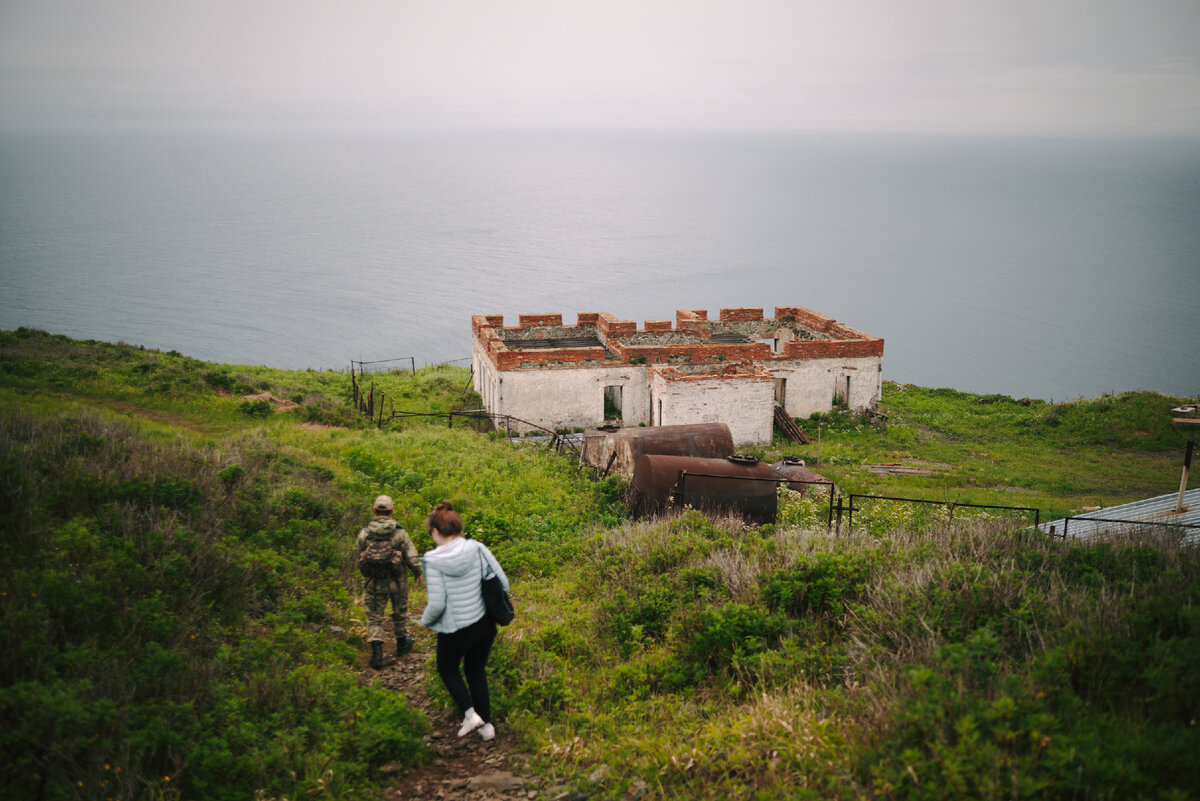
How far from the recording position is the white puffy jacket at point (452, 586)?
214 inches

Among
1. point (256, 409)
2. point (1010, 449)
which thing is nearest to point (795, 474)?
point (256, 409)

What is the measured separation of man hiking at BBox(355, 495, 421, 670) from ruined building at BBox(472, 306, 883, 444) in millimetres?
18252

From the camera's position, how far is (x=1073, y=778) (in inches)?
147

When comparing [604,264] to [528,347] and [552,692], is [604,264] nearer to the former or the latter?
[528,347]

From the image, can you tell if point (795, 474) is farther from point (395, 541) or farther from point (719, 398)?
point (395, 541)

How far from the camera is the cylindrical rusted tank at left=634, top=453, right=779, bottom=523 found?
41.0ft

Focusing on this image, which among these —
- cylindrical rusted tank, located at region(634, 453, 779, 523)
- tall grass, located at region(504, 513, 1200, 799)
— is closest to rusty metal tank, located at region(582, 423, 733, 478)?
cylindrical rusted tank, located at region(634, 453, 779, 523)

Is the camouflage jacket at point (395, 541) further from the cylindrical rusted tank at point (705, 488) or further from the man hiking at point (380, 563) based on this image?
the cylindrical rusted tank at point (705, 488)

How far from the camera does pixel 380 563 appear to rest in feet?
22.8

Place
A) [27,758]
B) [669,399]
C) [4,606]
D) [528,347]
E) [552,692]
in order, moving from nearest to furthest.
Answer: [27,758]
[4,606]
[552,692]
[669,399]
[528,347]

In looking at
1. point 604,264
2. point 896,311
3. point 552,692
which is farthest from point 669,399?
point 604,264

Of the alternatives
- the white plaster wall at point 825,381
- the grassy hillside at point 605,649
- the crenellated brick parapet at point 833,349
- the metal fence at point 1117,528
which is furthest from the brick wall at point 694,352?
the grassy hillside at point 605,649

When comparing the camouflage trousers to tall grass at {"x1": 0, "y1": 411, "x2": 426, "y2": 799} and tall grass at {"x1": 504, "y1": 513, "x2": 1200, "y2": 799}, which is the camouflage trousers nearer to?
tall grass at {"x1": 0, "y1": 411, "x2": 426, "y2": 799}

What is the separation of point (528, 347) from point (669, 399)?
299 inches
